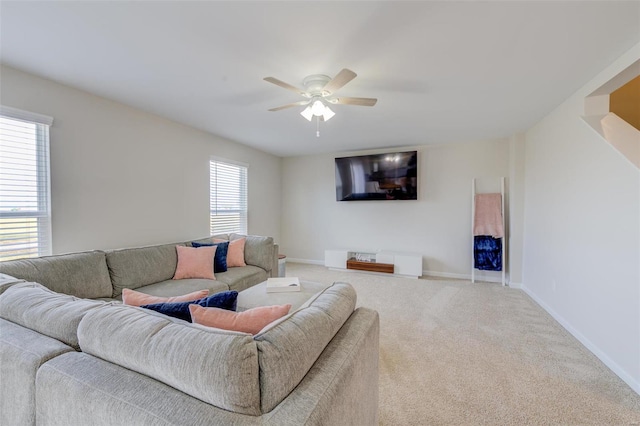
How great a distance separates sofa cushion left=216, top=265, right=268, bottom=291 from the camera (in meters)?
2.93

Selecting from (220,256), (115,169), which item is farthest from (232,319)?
(115,169)

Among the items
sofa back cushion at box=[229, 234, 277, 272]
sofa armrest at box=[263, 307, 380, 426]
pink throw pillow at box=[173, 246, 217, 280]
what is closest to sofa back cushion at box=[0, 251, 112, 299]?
pink throw pillow at box=[173, 246, 217, 280]

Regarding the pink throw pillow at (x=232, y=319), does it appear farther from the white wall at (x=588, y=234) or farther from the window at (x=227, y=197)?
the window at (x=227, y=197)

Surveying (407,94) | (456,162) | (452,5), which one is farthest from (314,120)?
(456,162)

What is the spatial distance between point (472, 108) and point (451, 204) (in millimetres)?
1987

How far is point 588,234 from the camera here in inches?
95.0

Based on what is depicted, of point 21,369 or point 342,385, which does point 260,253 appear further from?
point 342,385

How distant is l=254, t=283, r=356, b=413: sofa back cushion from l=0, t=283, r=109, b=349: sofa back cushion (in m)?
0.76

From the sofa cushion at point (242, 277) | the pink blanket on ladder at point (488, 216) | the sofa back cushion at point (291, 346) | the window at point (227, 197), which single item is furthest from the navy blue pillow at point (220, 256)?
the pink blanket on ladder at point (488, 216)

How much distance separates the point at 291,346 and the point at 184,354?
12.2 inches

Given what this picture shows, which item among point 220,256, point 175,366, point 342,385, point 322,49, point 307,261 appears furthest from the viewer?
point 307,261

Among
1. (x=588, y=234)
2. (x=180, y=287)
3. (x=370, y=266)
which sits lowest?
(x=370, y=266)

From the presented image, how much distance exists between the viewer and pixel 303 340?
88 centimetres

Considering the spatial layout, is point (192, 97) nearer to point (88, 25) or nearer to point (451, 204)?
point (88, 25)
